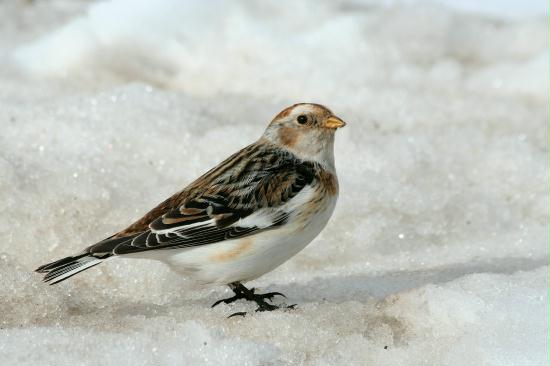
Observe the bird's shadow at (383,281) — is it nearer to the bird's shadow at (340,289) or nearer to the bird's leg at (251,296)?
the bird's shadow at (340,289)

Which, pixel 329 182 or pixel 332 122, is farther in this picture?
pixel 332 122

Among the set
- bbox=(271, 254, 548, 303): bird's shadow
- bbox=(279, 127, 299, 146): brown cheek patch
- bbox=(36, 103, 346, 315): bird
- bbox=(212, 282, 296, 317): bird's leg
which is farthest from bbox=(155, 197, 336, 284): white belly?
bbox=(279, 127, 299, 146): brown cheek patch

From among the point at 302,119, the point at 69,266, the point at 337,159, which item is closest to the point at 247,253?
the point at 69,266

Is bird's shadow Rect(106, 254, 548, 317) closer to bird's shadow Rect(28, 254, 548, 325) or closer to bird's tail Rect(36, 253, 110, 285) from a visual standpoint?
bird's shadow Rect(28, 254, 548, 325)

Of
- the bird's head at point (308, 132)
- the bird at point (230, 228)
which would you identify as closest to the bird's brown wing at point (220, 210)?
the bird at point (230, 228)

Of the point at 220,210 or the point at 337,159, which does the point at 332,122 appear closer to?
the point at 220,210
